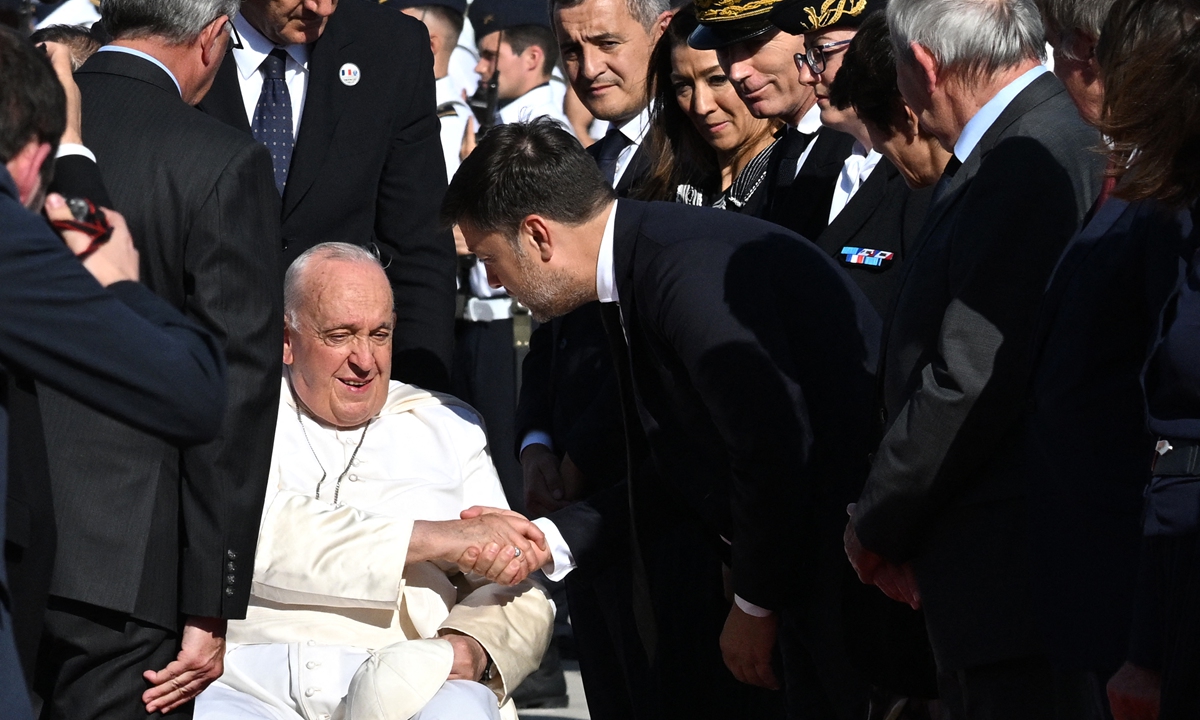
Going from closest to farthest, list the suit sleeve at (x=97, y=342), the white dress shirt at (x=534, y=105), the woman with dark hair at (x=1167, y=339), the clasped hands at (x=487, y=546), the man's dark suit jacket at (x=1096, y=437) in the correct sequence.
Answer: the suit sleeve at (x=97, y=342) < the woman with dark hair at (x=1167, y=339) < the man's dark suit jacket at (x=1096, y=437) < the clasped hands at (x=487, y=546) < the white dress shirt at (x=534, y=105)

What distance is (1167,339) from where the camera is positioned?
2062mm

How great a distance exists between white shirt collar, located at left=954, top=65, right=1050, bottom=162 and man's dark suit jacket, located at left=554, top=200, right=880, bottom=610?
0.48m

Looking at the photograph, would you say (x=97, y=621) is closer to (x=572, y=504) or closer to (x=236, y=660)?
(x=236, y=660)

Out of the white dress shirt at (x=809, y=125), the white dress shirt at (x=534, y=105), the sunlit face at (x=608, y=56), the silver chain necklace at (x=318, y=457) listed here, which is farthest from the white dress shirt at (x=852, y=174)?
the white dress shirt at (x=534, y=105)

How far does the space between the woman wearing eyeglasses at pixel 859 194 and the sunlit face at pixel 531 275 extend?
710 mm

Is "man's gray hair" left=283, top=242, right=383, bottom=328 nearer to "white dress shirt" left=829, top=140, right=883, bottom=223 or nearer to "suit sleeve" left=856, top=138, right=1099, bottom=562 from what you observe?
"white dress shirt" left=829, top=140, right=883, bottom=223

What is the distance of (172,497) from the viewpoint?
290cm

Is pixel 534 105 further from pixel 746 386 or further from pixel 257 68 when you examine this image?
pixel 746 386

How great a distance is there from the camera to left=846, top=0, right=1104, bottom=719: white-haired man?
8.53 feet

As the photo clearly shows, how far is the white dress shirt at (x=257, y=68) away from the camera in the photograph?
161 inches

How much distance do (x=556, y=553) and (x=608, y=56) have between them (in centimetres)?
173

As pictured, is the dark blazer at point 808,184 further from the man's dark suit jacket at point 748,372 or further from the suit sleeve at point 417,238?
the suit sleeve at point 417,238

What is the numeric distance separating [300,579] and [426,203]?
124 cm

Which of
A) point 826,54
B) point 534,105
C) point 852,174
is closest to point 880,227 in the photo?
point 852,174
